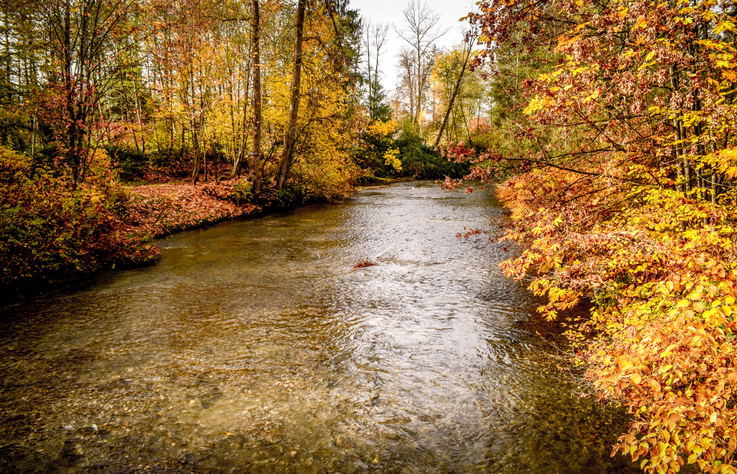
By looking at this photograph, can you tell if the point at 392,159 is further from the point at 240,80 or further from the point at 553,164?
the point at 553,164

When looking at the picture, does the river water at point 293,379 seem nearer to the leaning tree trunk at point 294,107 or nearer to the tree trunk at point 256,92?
the tree trunk at point 256,92

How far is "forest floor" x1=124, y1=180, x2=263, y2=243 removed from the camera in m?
11.1

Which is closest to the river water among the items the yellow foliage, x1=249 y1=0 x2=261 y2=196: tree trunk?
x1=249 y1=0 x2=261 y2=196: tree trunk

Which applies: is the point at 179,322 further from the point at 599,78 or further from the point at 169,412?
the point at 599,78

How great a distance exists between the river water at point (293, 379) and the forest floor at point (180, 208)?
341cm

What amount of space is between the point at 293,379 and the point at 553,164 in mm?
3702

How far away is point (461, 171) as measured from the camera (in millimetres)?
35594

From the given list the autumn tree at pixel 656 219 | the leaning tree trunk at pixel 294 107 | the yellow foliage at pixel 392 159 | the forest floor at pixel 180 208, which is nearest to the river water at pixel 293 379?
the autumn tree at pixel 656 219

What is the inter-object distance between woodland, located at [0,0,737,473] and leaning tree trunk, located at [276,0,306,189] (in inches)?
3.2

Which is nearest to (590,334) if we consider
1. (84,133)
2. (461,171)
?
(84,133)

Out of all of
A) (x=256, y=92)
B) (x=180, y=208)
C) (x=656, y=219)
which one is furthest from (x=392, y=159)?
(x=656, y=219)

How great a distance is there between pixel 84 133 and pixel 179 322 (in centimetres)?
548

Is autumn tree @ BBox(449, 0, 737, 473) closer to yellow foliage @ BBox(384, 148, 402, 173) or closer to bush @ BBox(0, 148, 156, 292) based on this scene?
bush @ BBox(0, 148, 156, 292)

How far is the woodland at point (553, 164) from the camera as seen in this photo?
2746mm
